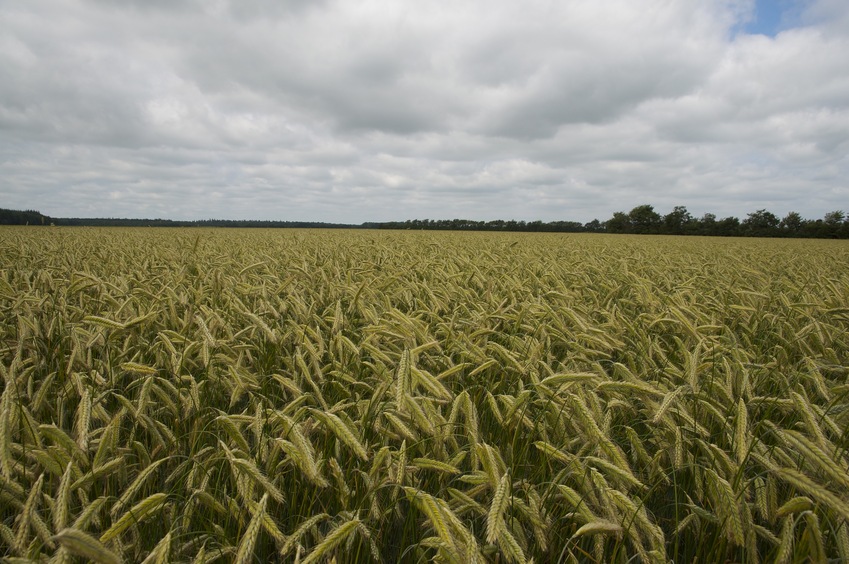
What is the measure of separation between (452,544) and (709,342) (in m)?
2.57

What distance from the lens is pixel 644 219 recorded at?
267ft

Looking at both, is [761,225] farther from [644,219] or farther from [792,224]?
[644,219]

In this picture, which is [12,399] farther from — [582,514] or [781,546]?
[781,546]

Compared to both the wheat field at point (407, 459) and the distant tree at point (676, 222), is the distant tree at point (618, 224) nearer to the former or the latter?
the distant tree at point (676, 222)

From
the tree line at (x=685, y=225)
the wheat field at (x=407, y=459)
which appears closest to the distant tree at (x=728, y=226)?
the tree line at (x=685, y=225)

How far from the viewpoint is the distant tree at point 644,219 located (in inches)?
2864

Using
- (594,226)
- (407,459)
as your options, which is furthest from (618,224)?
(407,459)

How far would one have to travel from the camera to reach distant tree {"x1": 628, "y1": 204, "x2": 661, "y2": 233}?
72750 millimetres

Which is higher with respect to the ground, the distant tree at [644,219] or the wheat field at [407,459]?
the distant tree at [644,219]

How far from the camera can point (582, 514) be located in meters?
1.39

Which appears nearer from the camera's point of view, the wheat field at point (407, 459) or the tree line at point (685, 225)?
the wheat field at point (407, 459)

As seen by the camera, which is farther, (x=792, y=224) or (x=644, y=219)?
(x=644, y=219)

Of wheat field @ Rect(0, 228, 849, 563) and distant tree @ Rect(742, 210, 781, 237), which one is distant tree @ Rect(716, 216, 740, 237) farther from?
wheat field @ Rect(0, 228, 849, 563)

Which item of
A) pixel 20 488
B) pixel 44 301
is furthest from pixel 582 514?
pixel 44 301
